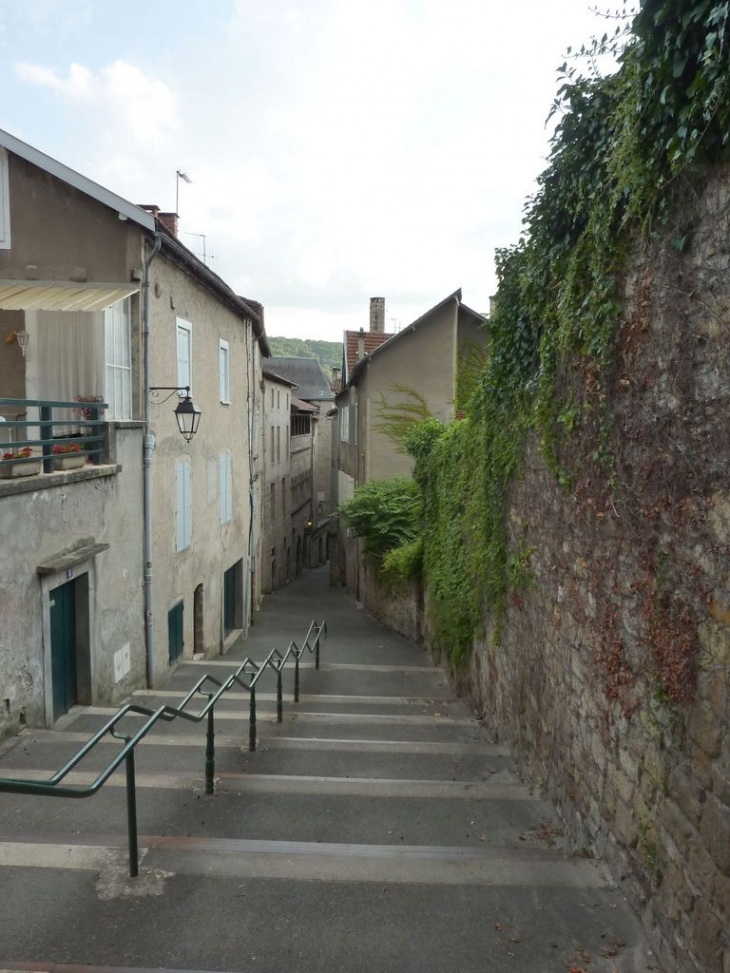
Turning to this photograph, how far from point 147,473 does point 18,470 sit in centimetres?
350

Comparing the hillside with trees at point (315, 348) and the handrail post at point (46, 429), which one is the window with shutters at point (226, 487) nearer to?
the handrail post at point (46, 429)

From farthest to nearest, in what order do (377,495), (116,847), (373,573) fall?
(373,573) → (377,495) → (116,847)

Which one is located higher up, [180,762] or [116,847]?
[116,847]

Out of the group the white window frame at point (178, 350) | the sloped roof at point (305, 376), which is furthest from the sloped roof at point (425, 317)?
the sloped roof at point (305, 376)

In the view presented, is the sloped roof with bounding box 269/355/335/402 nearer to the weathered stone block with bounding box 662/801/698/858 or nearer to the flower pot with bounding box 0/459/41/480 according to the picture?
the flower pot with bounding box 0/459/41/480

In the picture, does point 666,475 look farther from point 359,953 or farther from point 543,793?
point 543,793

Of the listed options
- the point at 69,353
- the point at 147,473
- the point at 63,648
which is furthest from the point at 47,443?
the point at 147,473

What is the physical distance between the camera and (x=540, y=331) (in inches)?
247

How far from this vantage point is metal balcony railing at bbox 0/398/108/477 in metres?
7.18

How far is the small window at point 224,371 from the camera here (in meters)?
15.5

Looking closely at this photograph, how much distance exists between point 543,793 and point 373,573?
14.7m

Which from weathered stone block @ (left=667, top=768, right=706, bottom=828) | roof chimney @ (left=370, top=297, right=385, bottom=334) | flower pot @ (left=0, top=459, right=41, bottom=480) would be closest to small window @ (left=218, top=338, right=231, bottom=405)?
flower pot @ (left=0, top=459, right=41, bottom=480)

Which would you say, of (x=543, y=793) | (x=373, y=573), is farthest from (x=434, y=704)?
(x=373, y=573)

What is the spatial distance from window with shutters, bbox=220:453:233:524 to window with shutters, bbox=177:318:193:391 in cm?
329
